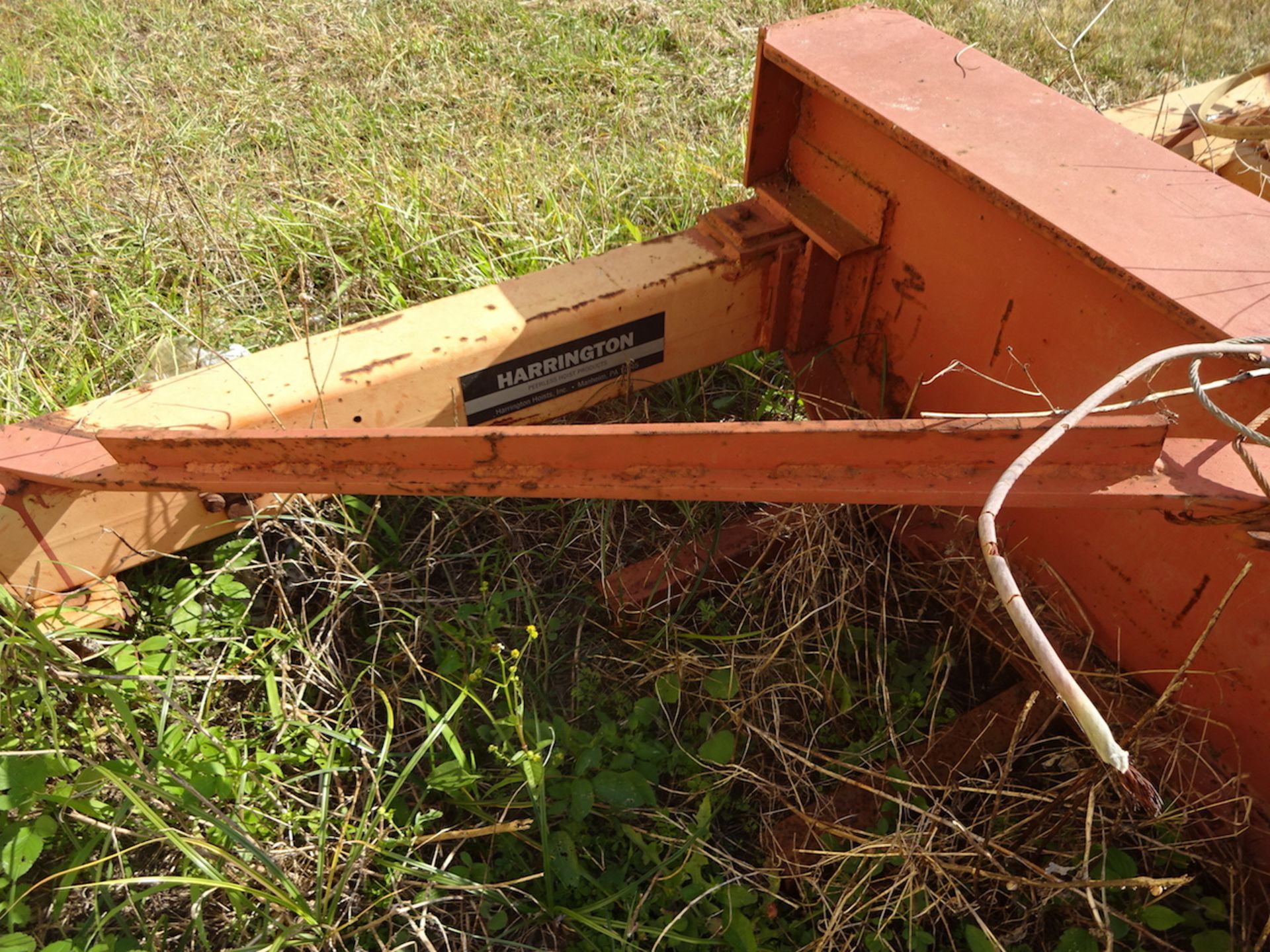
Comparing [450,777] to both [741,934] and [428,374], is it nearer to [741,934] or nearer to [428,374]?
[741,934]

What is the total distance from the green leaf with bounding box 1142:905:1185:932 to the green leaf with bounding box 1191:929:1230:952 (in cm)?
3

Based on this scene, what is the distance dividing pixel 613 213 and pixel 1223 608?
2.26 metres

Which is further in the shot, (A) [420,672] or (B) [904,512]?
(B) [904,512]

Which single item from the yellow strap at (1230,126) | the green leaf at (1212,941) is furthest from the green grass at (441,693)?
the yellow strap at (1230,126)

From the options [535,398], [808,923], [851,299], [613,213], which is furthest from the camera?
[613,213]

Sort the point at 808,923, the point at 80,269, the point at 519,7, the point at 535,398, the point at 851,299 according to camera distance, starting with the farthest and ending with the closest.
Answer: the point at 519,7, the point at 80,269, the point at 851,299, the point at 535,398, the point at 808,923

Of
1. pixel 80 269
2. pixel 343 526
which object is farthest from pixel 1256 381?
pixel 80 269

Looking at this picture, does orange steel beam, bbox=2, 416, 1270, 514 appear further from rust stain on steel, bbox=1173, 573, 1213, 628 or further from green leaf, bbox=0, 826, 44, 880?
green leaf, bbox=0, 826, 44, 880

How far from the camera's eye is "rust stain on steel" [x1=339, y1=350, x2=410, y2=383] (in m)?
1.67

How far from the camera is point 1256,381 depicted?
→ 1.30 metres

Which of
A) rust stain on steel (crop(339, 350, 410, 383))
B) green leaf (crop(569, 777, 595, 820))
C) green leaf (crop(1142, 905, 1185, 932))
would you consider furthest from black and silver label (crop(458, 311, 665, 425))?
green leaf (crop(1142, 905, 1185, 932))

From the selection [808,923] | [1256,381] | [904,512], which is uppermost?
[1256,381]

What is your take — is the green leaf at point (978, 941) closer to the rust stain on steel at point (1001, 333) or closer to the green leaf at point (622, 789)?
the green leaf at point (622, 789)

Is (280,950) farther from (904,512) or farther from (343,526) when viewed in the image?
(904,512)
